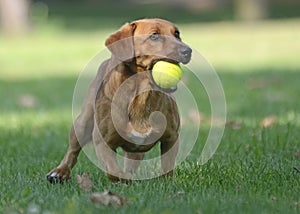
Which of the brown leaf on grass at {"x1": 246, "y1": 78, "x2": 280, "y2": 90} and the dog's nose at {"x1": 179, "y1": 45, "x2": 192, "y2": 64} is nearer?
the dog's nose at {"x1": 179, "y1": 45, "x2": 192, "y2": 64}

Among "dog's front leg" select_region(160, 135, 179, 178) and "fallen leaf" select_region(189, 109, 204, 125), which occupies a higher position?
"dog's front leg" select_region(160, 135, 179, 178)

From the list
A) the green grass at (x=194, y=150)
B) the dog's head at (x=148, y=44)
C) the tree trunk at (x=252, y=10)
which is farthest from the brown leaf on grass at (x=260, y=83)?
the tree trunk at (x=252, y=10)

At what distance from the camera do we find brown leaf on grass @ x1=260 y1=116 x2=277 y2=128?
286 inches

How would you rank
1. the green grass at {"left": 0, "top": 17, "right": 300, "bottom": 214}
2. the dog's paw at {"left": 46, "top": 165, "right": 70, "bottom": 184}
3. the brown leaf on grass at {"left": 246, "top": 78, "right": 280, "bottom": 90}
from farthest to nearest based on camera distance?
the brown leaf on grass at {"left": 246, "top": 78, "right": 280, "bottom": 90} → the dog's paw at {"left": 46, "top": 165, "right": 70, "bottom": 184} → the green grass at {"left": 0, "top": 17, "right": 300, "bottom": 214}

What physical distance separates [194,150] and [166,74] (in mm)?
1756

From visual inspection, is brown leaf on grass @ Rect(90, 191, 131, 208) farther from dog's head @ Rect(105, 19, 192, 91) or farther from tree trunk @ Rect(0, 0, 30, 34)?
tree trunk @ Rect(0, 0, 30, 34)

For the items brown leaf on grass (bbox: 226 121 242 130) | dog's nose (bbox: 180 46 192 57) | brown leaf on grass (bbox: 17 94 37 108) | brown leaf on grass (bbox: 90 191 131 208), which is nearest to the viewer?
brown leaf on grass (bbox: 90 191 131 208)

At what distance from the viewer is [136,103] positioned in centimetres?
484

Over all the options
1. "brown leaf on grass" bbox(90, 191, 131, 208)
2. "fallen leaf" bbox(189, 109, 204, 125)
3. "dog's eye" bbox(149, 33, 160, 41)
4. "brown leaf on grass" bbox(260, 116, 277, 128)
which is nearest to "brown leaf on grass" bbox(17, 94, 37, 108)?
"fallen leaf" bbox(189, 109, 204, 125)

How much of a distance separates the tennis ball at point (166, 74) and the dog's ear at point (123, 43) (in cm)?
21

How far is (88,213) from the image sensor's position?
12.5ft

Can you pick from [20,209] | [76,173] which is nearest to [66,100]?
[76,173]

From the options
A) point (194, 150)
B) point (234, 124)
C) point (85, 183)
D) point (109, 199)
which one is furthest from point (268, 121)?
point (109, 199)

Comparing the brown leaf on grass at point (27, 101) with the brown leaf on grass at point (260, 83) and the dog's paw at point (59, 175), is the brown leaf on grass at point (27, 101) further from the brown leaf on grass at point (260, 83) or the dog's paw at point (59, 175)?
the dog's paw at point (59, 175)
